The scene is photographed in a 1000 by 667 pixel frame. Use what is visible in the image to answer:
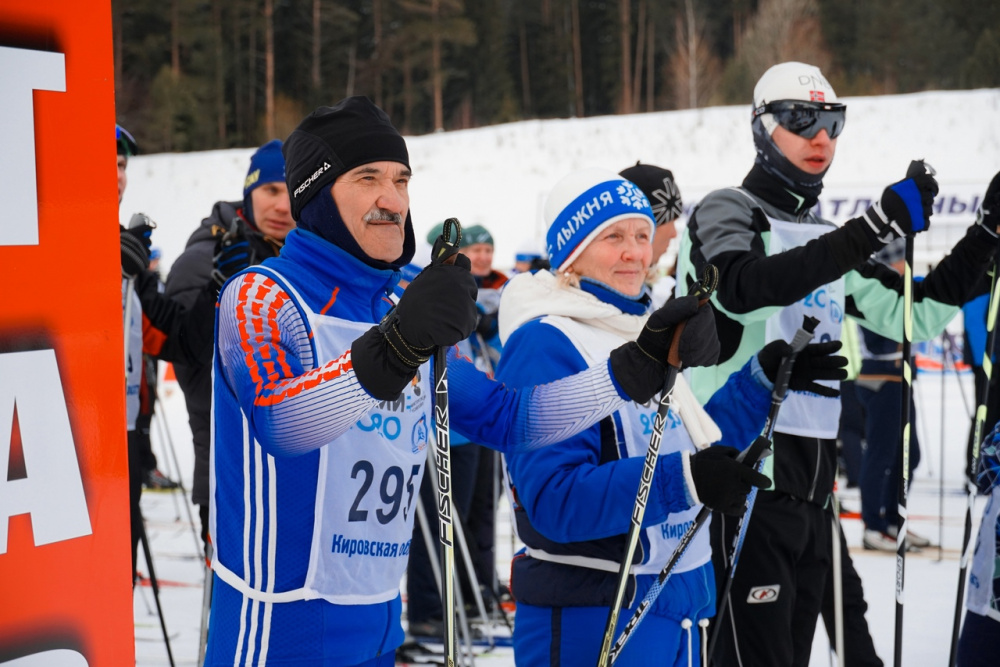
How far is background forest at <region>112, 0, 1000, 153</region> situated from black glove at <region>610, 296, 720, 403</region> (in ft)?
104

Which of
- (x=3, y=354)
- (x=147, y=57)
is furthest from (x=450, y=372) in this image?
(x=147, y=57)

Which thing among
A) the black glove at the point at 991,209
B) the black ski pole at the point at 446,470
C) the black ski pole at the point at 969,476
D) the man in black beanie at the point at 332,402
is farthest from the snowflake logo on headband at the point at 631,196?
the black glove at the point at 991,209

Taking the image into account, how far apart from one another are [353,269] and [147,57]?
3616 cm

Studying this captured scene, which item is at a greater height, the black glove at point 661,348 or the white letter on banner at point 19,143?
the white letter on banner at point 19,143

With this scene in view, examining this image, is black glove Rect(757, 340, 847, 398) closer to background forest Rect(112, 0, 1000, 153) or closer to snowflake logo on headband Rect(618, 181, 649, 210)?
snowflake logo on headband Rect(618, 181, 649, 210)

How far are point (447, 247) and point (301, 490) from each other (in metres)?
0.51

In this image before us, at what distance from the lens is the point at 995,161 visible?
70.3ft

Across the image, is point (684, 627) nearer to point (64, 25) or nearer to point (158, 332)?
point (64, 25)

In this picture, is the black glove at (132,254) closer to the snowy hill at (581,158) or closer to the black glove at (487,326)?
the black glove at (487,326)

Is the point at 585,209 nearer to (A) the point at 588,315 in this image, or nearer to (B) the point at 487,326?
(A) the point at 588,315

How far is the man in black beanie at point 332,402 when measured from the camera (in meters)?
1.64

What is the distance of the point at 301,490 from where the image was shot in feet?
5.98

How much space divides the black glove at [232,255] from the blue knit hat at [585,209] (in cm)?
127

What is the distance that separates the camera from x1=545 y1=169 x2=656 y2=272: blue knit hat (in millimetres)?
2465
